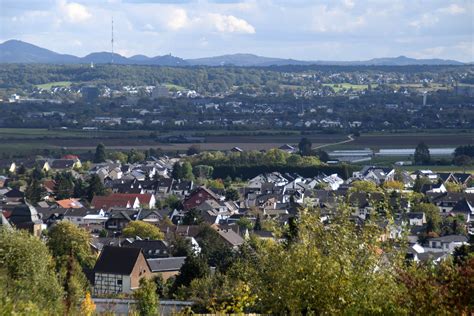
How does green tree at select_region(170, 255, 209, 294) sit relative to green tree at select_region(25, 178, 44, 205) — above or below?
above

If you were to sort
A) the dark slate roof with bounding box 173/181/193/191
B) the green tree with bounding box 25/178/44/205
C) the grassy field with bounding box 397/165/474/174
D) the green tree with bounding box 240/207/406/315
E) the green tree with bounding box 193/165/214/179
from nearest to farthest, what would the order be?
the green tree with bounding box 240/207/406/315, the green tree with bounding box 25/178/44/205, the dark slate roof with bounding box 173/181/193/191, the green tree with bounding box 193/165/214/179, the grassy field with bounding box 397/165/474/174

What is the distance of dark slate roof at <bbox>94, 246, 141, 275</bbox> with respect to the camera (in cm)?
2919

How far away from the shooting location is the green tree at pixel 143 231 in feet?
124

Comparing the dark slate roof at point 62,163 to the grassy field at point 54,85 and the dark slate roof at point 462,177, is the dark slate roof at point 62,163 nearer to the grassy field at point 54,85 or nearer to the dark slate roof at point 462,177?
the dark slate roof at point 462,177

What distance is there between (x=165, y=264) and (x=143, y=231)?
733 centimetres

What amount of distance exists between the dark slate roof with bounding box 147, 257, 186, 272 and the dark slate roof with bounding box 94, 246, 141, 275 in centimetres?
91

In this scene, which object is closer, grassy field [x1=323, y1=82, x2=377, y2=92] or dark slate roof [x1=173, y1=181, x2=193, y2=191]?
dark slate roof [x1=173, y1=181, x2=193, y2=191]

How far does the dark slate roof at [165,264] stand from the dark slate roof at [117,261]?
91cm

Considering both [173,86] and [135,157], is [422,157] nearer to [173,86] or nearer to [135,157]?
[135,157]

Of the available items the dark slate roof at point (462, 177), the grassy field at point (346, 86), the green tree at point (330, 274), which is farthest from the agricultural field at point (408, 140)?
the grassy field at point (346, 86)

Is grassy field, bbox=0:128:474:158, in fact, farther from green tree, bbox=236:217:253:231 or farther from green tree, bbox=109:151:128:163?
green tree, bbox=236:217:253:231

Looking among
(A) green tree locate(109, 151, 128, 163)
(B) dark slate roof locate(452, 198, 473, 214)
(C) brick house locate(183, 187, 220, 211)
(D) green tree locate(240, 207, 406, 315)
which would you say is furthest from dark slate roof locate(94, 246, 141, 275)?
(A) green tree locate(109, 151, 128, 163)

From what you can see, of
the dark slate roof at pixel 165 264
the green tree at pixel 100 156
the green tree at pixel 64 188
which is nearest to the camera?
the dark slate roof at pixel 165 264

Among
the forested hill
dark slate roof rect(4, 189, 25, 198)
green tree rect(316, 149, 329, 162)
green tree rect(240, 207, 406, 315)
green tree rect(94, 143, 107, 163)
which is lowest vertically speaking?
the forested hill
